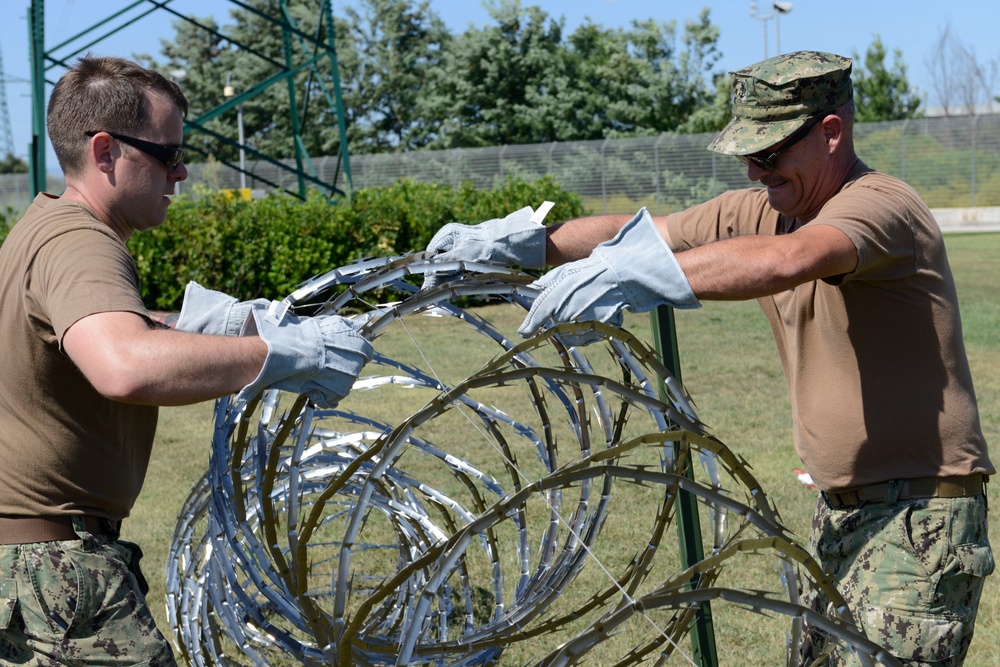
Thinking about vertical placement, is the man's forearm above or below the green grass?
above

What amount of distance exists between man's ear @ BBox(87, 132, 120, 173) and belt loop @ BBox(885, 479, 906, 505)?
86.3 inches

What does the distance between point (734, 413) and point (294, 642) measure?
5885 millimetres

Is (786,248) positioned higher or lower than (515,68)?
lower

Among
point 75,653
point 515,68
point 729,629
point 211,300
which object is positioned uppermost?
point 515,68

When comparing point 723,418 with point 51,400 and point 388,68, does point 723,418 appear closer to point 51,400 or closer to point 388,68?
point 51,400

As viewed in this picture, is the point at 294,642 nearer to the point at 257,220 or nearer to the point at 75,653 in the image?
the point at 75,653

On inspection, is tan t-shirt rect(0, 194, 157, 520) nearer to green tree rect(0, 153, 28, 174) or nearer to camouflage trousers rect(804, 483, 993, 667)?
camouflage trousers rect(804, 483, 993, 667)

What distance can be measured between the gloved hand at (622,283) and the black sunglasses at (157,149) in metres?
0.99

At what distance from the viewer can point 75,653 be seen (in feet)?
8.00

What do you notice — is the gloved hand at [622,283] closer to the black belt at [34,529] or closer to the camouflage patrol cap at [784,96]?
the camouflage patrol cap at [784,96]

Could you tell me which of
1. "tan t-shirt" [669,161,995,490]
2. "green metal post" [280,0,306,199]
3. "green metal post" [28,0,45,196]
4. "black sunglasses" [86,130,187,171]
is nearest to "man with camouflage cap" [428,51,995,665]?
"tan t-shirt" [669,161,995,490]

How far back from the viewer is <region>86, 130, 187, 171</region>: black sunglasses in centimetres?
248

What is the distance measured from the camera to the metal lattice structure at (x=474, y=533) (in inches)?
87.0

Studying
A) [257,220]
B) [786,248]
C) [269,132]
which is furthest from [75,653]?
[269,132]
